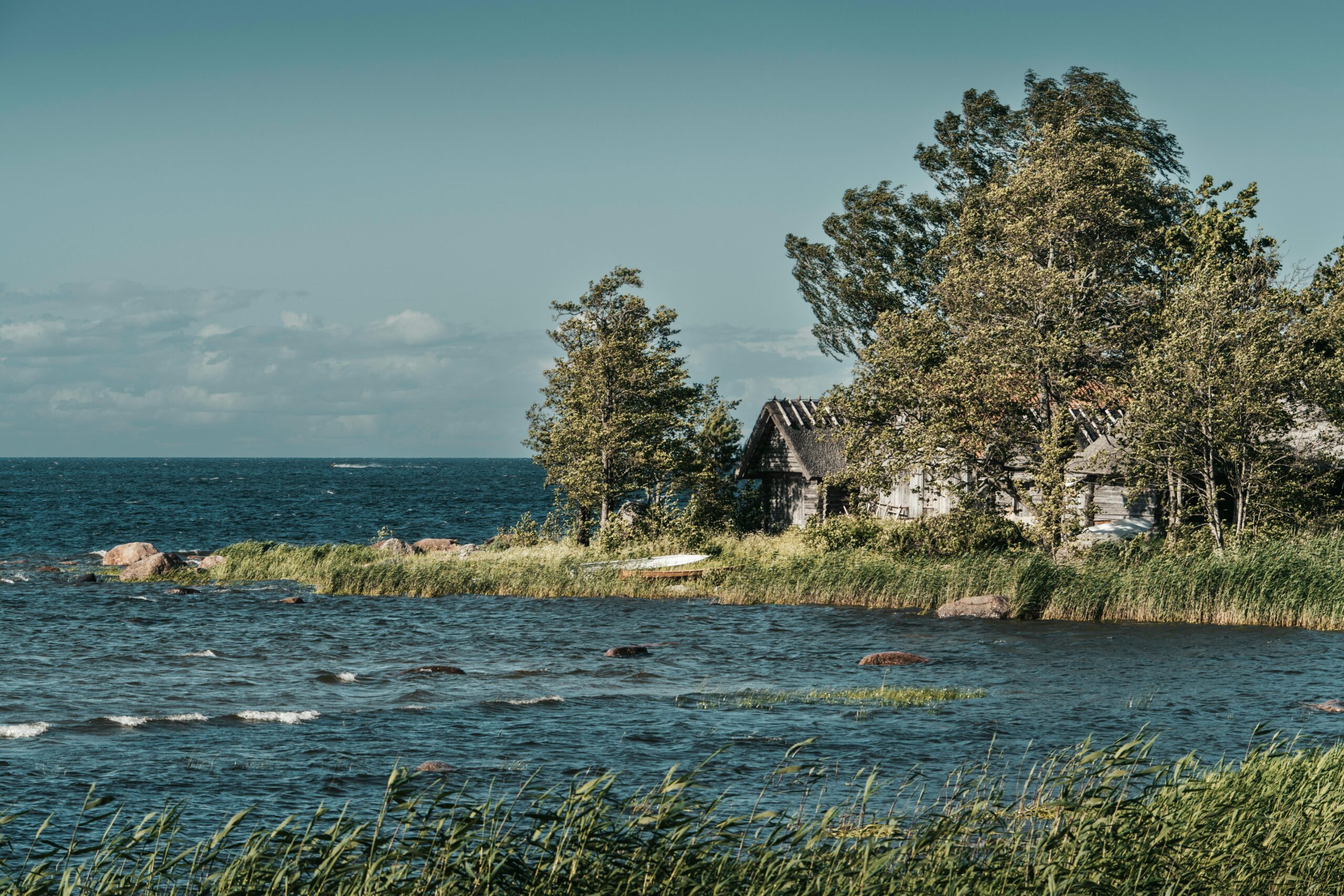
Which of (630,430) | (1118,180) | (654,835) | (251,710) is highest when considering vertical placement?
(1118,180)

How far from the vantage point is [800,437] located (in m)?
43.3

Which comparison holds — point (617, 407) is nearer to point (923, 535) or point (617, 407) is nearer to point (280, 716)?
point (923, 535)

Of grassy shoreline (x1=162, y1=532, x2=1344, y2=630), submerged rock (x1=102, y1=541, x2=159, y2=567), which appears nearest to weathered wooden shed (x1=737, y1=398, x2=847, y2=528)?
grassy shoreline (x1=162, y1=532, x2=1344, y2=630)

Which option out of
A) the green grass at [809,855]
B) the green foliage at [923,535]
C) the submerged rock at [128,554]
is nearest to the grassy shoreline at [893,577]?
the green foliage at [923,535]

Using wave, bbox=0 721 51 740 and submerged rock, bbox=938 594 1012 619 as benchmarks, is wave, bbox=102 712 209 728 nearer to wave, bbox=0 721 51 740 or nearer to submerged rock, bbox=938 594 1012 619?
wave, bbox=0 721 51 740

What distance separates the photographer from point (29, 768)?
607 inches

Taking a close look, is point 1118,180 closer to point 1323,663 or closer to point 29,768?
point 1323,663

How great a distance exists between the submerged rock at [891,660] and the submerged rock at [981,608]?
18.9ft

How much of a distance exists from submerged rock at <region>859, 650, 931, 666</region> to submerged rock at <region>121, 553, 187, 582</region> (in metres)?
27.1

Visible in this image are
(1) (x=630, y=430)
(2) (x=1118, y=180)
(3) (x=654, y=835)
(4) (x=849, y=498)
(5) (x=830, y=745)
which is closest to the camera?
(3) (x=654, y=835)

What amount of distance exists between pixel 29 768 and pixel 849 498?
2472cm

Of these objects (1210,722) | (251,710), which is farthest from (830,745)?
(251,710)

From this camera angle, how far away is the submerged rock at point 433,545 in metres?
50.0

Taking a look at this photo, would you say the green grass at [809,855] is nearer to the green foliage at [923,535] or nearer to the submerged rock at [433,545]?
the green foliage at [923,535]
